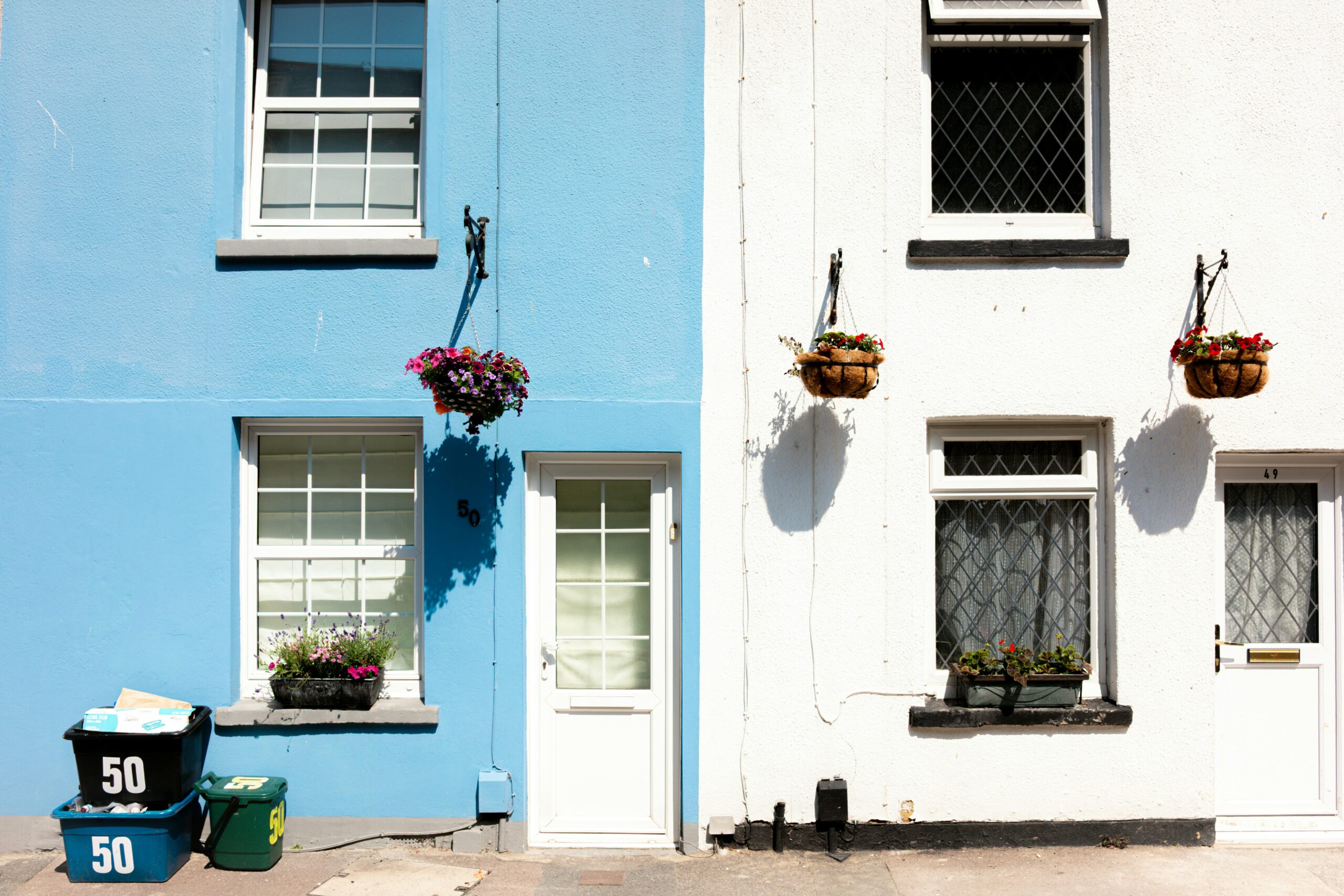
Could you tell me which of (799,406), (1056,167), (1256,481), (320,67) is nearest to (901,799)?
(799,406)

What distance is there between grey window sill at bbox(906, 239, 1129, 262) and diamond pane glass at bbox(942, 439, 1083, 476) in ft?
3.77

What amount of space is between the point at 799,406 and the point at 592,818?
286cm

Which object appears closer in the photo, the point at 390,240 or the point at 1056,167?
the point at 390,240

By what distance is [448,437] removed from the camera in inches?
223

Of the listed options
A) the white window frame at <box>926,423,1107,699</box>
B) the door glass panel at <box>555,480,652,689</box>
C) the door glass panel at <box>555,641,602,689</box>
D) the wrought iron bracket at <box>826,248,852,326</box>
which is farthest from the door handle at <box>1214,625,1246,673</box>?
the door glass panel at <box>555,641,602,689</box>

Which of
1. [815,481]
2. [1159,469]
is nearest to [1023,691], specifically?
[1159,469]

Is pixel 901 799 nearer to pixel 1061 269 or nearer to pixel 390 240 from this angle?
pixel 1061 269

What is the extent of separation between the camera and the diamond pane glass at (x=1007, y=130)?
597 cm

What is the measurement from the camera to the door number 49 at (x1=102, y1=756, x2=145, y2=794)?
5180mm

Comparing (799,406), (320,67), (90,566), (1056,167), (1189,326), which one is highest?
(320,67)

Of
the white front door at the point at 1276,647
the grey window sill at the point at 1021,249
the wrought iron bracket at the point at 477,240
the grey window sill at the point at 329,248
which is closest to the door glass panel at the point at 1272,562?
the white front door at the point at 1276,647

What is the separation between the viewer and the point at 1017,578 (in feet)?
19.2

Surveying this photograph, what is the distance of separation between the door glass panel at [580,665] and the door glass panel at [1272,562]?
4.03 metres

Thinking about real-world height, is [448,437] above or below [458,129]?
below
